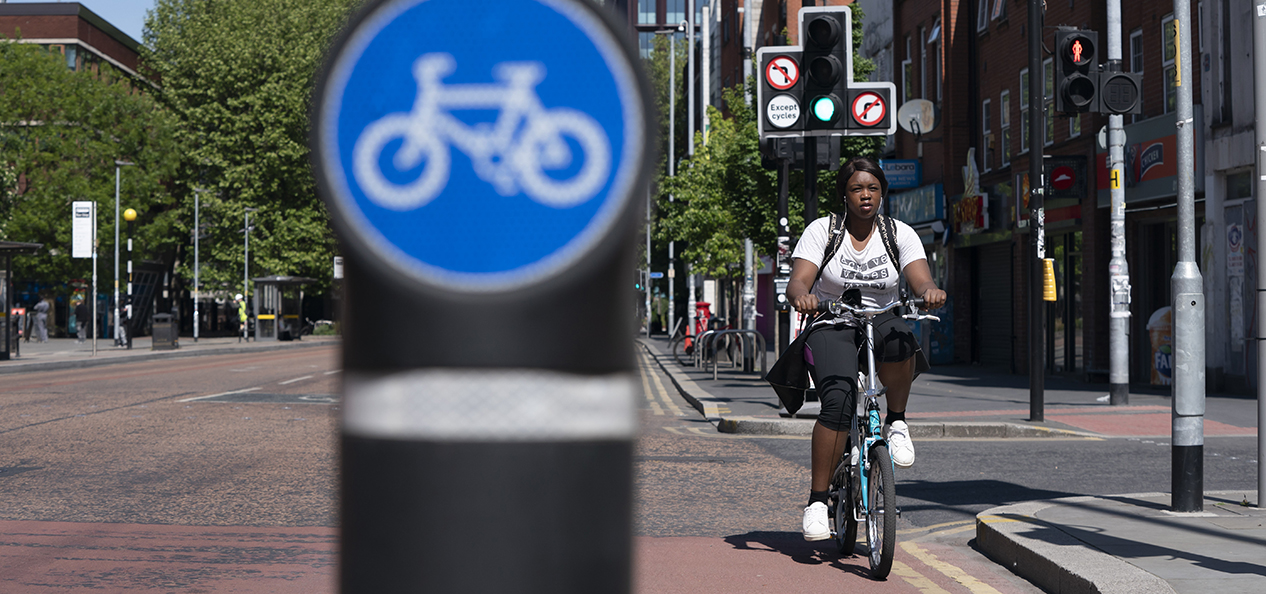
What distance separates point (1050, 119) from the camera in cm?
2373

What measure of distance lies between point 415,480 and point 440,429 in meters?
0.04

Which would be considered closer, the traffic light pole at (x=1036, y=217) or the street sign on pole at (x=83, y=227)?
the traffic light pole at (x=1036, y=217)

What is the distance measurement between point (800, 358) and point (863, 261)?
0.55 meters

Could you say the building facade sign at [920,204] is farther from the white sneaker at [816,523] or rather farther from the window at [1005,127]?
the white sneaker at [816,523]

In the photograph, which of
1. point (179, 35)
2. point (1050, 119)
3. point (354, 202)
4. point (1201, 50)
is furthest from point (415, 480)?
point (179, 35)

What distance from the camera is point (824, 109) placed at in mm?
11828

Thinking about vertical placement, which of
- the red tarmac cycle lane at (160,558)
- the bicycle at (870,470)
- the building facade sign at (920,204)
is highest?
the building facade sign at (920,204)

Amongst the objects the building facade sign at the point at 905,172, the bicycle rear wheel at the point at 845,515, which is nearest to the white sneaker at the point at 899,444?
the bicycle rear wheel at the point at 845,515

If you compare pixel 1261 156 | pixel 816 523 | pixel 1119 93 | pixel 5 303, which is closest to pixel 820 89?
pixel 1119 93

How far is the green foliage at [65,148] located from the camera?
4569 cm

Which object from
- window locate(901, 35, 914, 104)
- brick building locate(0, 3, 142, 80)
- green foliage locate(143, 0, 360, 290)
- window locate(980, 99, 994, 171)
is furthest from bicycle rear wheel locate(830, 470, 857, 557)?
brick building locate(0, 3, 142, 80)

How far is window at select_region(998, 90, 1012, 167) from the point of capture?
25.3 m

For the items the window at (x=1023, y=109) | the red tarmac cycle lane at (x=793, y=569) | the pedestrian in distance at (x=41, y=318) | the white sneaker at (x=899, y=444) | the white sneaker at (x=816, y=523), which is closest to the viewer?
the red tarmac cycle lane at (x=793, y=569)

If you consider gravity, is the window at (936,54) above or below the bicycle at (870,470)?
above
